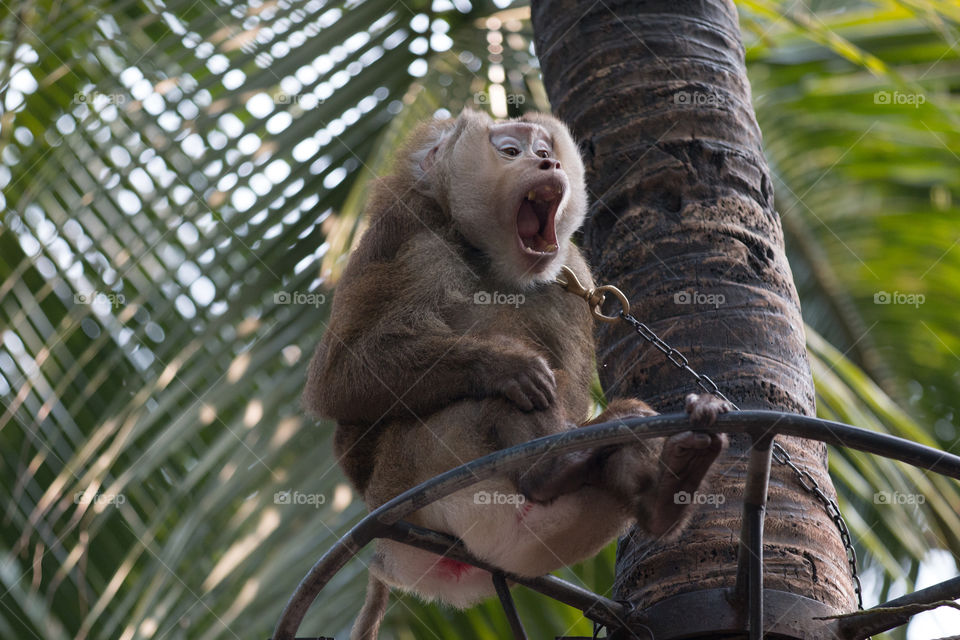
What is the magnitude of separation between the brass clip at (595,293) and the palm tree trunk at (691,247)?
0.12 metres

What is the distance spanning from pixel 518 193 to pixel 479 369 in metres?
0.86

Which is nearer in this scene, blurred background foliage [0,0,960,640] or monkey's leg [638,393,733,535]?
monkey's leg [638,393,733,535]

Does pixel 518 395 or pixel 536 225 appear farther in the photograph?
pixel 536 225

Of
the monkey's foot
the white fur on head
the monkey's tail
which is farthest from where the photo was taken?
the white fur on head

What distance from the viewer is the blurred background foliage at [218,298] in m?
3.78

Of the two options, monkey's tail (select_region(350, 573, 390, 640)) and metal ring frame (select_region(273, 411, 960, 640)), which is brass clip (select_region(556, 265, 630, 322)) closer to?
metal ring frame (select_region(273, 411, 960, 640))

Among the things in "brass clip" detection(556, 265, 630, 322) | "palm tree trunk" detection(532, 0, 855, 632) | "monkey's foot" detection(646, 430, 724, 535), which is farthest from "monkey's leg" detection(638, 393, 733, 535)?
"brass clip" detection(556, 265, 630, 322)

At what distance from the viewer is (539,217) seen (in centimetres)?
378

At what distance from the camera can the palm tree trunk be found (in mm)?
2746

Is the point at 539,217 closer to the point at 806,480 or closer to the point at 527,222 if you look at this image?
the point at 527,222

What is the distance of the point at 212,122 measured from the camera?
4.31 metres

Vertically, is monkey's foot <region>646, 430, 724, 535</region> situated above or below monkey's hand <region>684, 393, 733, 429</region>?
below

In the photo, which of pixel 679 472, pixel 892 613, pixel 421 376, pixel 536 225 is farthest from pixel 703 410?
pixel 536 225

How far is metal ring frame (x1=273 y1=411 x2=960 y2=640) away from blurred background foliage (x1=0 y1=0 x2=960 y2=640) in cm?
121
